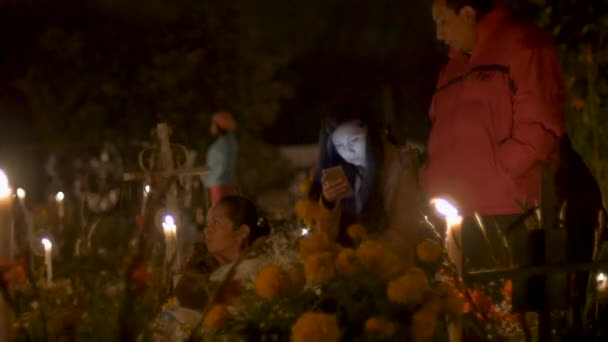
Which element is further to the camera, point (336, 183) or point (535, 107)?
point (336, 183)

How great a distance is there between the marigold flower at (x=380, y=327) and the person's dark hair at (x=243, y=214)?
1.76m

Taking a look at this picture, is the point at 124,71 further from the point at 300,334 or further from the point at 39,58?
the point at 300,334

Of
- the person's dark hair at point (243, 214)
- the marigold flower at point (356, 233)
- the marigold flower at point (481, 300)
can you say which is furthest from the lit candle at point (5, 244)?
the person's dark hair at point (243, 214)

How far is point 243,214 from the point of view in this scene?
180 inches

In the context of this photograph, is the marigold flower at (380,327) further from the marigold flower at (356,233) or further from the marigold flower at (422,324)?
the marigold flower at (356,233)

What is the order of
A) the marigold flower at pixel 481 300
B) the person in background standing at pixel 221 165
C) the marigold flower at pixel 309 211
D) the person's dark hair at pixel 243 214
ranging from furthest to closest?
the person in background standing at pixel 221 165
the marigold flower at pixel 309 211
the person's dark hair at pixel 243 214
the marigold flower at pixel 481 300

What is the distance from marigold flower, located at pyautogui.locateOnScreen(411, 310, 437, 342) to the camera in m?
2.84

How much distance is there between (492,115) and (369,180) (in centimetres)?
63

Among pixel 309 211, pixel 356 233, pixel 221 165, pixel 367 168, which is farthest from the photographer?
pixel 221 165

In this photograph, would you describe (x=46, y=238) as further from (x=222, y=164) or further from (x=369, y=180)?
(x=222, y=164)

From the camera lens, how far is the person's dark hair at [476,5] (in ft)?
14.5

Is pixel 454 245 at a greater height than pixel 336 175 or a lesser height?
lesser

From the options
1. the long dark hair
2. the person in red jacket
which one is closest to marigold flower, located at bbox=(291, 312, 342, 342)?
the person in red jacket

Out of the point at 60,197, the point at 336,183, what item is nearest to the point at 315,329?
the point at 336,183
